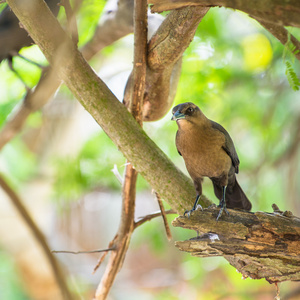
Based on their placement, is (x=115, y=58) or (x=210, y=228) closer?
(x=210, y=228)

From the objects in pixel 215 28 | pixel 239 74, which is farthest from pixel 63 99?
→ pixel 239 74

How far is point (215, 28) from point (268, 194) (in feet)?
11.6

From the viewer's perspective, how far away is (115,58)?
806 cm

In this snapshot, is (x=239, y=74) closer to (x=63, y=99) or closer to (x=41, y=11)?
(x=63, y=99)

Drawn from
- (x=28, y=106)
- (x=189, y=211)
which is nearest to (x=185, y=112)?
(x=189, y=211)

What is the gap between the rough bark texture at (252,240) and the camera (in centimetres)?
263

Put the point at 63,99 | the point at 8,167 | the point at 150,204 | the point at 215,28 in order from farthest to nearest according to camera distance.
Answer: the point at 150,204, the point at 8,167, the point at 215,28, the point at 63,99

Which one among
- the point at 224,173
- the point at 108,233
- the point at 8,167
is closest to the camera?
the point at 224,173

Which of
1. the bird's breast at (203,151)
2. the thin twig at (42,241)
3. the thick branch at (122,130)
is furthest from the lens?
the bird's breast at (203,151)

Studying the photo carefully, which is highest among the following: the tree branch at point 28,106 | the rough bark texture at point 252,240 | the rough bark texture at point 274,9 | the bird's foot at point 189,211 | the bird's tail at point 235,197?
the rough bark texture at point 274,9

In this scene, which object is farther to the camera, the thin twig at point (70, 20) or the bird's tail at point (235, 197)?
the bird's tail at point (235, 197)

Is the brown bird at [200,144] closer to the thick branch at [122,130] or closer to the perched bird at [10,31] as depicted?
the thick branch at [122,130]

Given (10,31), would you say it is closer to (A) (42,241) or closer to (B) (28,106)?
(B) (28,106)

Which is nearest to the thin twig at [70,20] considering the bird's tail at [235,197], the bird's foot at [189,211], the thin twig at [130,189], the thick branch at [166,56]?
the thin twig at [130,189]
